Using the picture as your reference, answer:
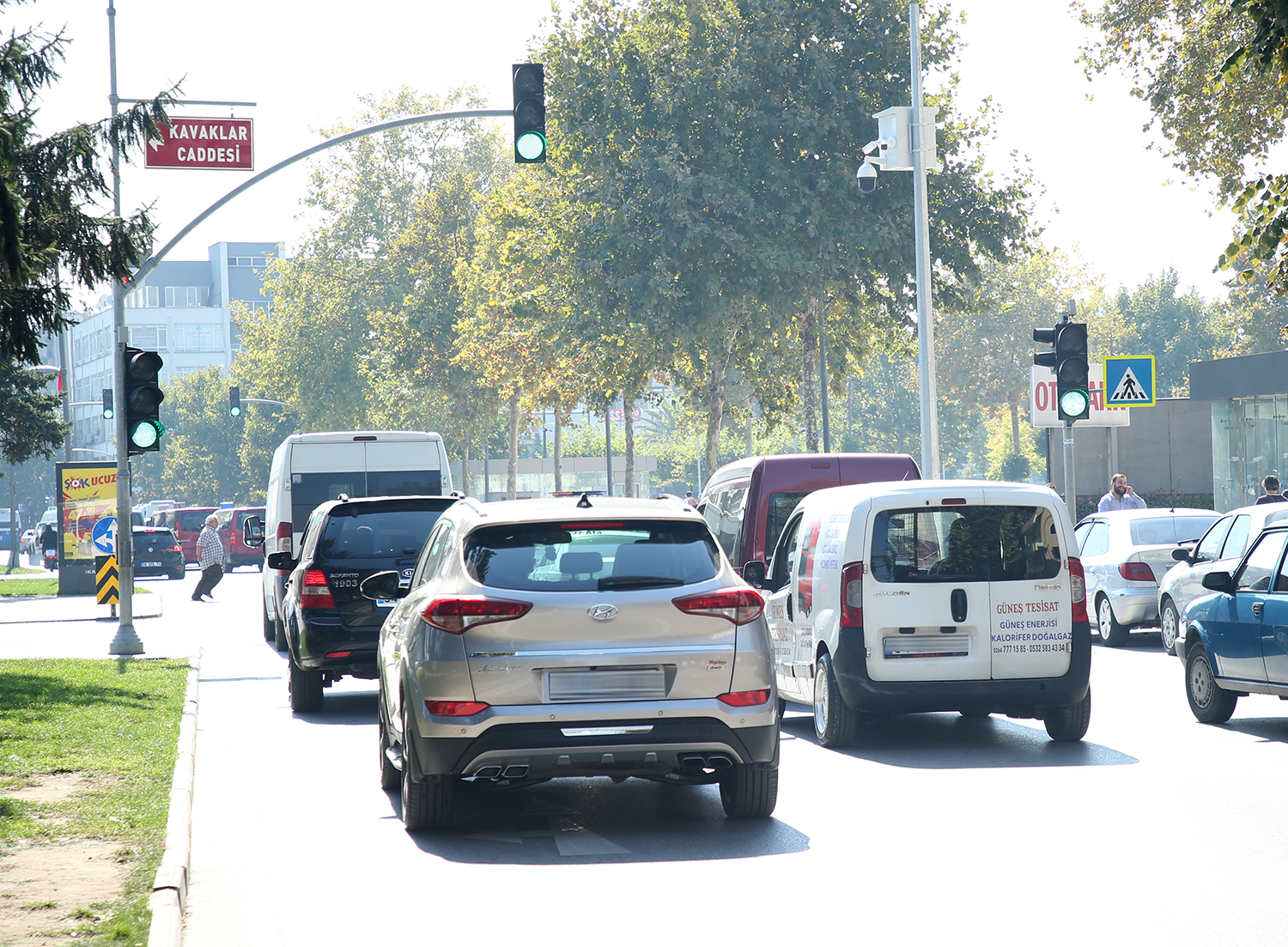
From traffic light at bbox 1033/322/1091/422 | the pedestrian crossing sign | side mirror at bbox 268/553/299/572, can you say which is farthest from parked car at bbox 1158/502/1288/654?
side mirror at bbox 268/553/299/572

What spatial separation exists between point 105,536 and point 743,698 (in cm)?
2369

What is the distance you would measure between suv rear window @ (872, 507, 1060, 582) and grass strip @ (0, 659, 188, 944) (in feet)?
16.7

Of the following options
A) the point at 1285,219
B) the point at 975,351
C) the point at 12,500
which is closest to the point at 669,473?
the point at 975,351

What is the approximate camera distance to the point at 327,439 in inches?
833

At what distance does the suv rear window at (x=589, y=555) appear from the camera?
7.92 metres

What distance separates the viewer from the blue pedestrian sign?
28706 mm

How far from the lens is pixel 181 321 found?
512 ft

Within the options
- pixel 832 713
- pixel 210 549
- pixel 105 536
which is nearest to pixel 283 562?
pixel 832 713

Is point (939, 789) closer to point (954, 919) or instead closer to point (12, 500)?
point (954, 919)

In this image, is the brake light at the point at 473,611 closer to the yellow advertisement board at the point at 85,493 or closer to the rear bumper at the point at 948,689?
the rear bumper at the point at 948,689

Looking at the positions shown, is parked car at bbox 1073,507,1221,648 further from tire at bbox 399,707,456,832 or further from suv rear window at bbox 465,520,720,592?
tire at bbox 399,707,456,832

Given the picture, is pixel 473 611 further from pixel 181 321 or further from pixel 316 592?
pixel 181 321

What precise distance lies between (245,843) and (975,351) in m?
87.0

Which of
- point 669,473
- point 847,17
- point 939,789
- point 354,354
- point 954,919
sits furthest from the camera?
point 669,473
